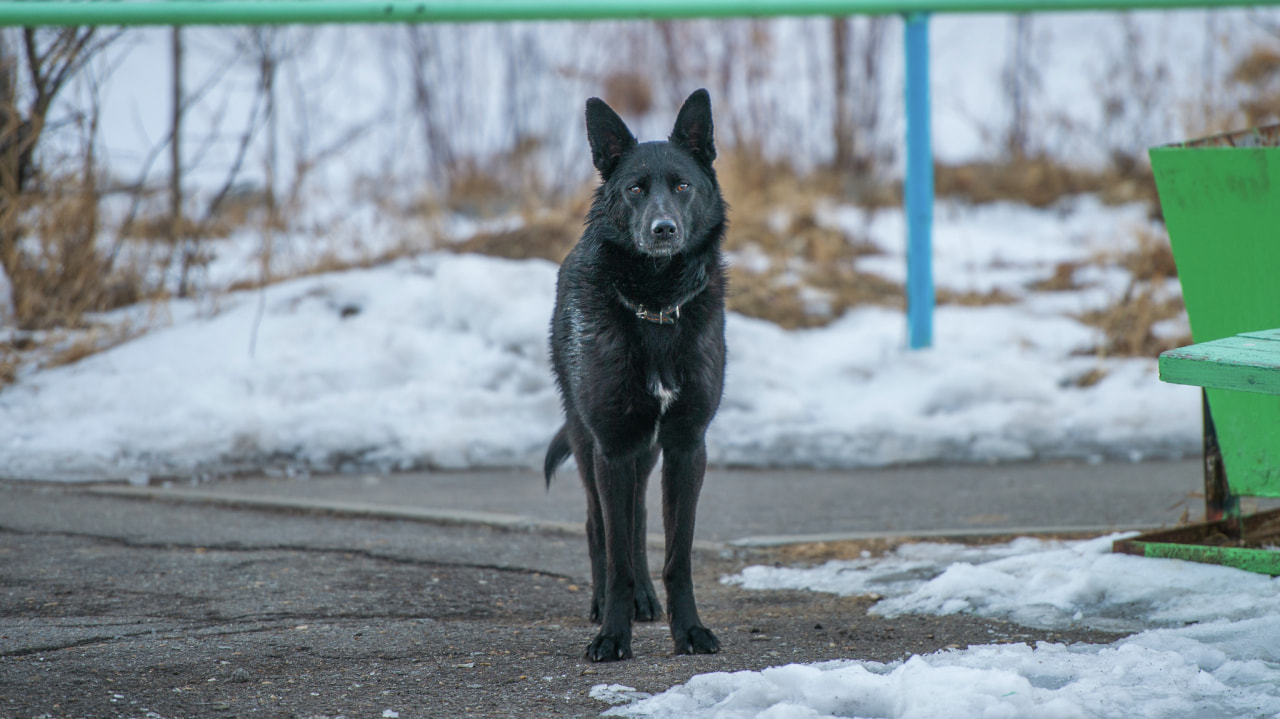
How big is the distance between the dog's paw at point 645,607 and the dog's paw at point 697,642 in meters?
0.46

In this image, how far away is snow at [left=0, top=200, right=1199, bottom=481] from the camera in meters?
5.46

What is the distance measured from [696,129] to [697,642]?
147 centimetres

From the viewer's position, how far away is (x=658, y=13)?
19.1 feet

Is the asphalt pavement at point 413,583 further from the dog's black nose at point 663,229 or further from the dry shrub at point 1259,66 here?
the dry shrub at point 1259,66

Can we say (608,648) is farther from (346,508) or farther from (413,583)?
(346,508)

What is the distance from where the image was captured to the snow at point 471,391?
546 centimetres

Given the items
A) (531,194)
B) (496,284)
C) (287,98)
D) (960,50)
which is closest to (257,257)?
(496,284)

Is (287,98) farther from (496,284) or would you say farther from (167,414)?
(167,414)

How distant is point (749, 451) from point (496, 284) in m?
2.19

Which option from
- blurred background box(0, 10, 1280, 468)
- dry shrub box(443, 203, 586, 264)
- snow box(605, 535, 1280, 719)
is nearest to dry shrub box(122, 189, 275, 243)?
blurred background box(0, 10, 1280, 468)

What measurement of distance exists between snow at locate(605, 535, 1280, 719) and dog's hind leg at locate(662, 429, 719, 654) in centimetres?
49

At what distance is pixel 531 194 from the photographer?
905 cm

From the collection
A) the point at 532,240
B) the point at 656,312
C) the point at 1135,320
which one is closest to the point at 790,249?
the point at 532,240

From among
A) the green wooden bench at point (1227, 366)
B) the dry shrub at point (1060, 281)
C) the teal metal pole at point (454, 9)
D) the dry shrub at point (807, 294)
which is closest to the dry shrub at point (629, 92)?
the dry shrub at point (807, 294)
